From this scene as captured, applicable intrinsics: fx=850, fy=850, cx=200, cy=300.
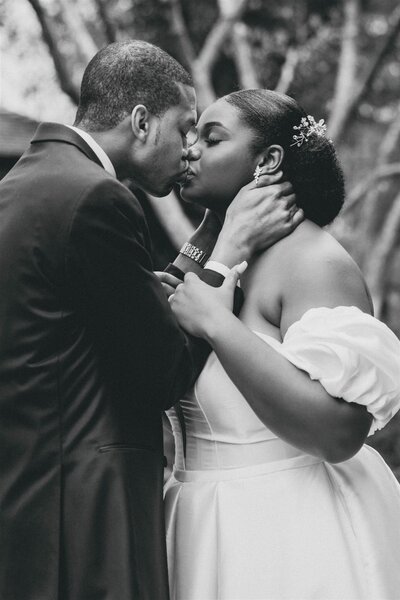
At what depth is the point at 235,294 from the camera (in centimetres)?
317

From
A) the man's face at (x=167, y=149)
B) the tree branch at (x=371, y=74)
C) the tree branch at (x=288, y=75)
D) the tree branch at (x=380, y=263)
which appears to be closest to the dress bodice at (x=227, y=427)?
the man's face at (x=167, y=149)

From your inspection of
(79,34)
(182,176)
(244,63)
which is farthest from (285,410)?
(244,63)

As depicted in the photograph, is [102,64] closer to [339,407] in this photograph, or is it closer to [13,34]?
[339,407]

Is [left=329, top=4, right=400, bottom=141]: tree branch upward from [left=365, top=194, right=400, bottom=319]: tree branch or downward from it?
upward

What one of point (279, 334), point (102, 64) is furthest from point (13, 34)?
point (279, 334)

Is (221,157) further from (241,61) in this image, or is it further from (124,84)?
(241,61)

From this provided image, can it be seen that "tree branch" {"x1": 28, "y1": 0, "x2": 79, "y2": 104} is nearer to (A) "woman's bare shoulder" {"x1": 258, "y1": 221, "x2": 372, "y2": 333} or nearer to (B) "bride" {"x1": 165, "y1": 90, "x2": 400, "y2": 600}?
(B) "bride" {"x1": 165, "y1": 90, "x2": 400, "y2": 600}

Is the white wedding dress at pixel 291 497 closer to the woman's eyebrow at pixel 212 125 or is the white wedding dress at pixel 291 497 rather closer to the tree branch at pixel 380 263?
the woman's eyebrow at pixel 212 125

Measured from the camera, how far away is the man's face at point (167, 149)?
330cm

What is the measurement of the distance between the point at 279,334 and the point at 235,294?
0.23 meters

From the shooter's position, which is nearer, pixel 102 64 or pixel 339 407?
pixel 339 407

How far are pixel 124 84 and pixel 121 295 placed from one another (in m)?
0.96

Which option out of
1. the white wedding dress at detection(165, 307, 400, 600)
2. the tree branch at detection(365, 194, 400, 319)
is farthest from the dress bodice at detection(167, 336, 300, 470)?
the tree branch at detection(365, 194, 400, 319)

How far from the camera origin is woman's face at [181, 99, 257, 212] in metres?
3.32
